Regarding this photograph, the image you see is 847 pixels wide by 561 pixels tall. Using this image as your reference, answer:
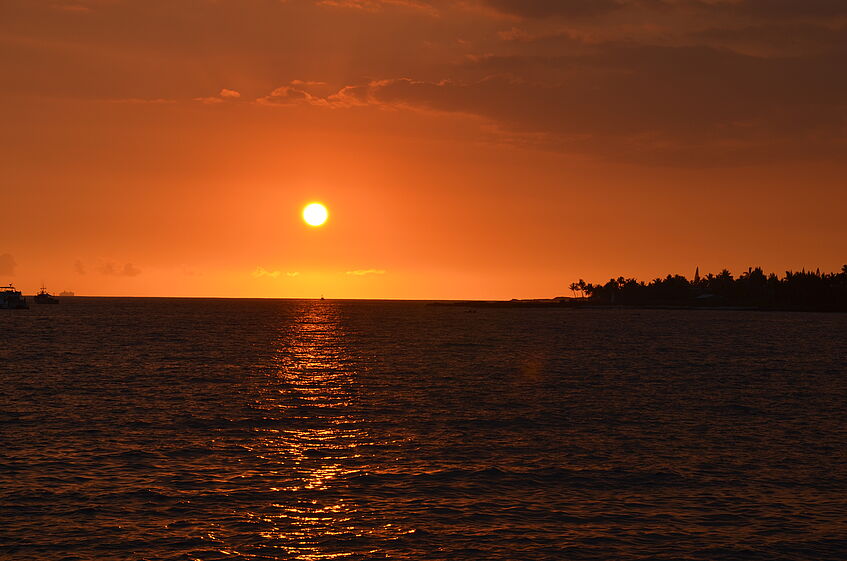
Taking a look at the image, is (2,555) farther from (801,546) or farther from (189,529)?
(801,546)

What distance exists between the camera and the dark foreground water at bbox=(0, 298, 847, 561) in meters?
25.9

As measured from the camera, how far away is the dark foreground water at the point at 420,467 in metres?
25.9

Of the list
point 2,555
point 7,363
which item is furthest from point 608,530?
point 7,363

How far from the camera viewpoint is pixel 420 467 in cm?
3656

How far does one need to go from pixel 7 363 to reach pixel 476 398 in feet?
196

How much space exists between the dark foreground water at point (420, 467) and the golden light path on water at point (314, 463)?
15cm

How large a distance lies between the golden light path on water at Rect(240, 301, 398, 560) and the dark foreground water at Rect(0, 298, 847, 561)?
0.15 meters

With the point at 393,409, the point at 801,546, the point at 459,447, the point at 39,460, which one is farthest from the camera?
the point at 393,409

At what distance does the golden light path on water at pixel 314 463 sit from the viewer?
26.0m

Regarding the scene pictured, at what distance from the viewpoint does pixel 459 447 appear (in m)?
41.7

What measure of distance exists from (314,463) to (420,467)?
5.32m

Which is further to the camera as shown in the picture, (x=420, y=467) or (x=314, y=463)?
(x=314, y=463)

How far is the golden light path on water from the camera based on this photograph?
26000mm

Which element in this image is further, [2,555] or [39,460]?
[39,460]
